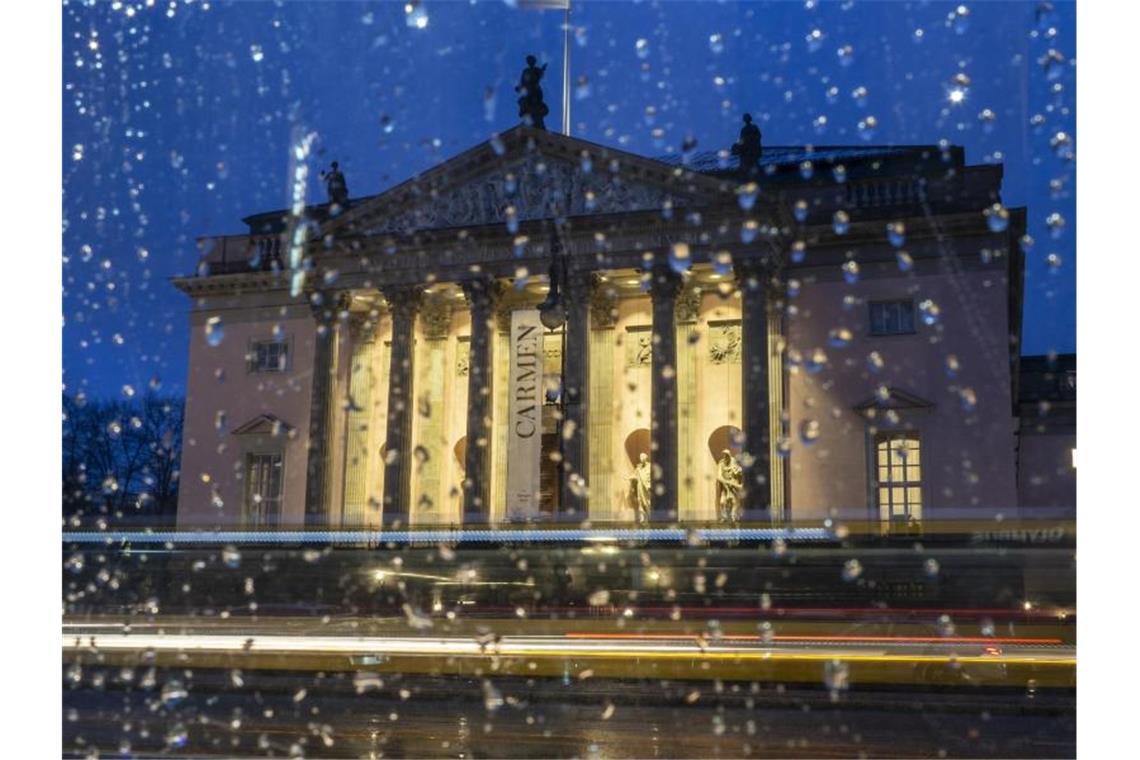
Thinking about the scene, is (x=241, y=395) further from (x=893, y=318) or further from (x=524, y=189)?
(x=893, y=318)

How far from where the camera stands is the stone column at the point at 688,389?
23.1 metres

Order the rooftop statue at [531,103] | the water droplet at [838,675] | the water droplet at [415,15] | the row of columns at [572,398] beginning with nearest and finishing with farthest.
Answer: the water droplet at [415,15] → the water droplet at [838,675] → the rooftop statue at [531,103] → the row of columns at [572,398]

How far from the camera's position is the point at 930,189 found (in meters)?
22.0

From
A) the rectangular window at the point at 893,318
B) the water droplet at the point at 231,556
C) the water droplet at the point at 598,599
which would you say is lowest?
the water droplet at the point at 598,599

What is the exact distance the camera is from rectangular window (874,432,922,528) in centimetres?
2138

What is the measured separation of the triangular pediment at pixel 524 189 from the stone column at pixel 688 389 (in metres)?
2.50

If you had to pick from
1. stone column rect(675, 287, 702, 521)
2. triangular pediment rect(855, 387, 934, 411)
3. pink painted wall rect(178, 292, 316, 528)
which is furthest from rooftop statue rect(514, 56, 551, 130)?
triangular pediment rect(855, 387, 934, 411)

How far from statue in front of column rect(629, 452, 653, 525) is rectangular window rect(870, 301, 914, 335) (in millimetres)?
5375

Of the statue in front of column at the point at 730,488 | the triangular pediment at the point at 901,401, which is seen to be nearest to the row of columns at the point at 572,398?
the statue in front of column at the point at 730,488

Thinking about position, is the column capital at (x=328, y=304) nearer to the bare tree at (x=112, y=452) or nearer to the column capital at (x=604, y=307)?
the column capital at (x=604, y=307)

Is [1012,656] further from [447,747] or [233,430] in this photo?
[233,430]

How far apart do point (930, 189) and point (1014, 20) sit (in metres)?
16.7

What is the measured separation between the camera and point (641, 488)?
21906 mm
